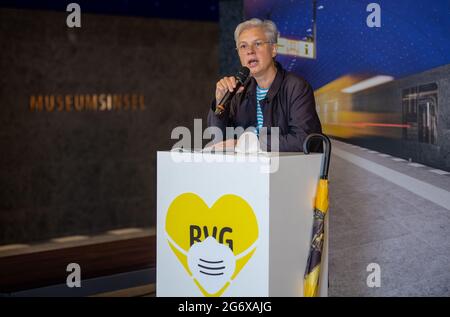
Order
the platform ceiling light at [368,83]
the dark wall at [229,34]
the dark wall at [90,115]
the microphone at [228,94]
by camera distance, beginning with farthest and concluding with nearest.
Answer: the dark wall at [90,115]
the dark wall at [229,34]
the platform ceiling light at [368,83]
the microphone at [228,94]

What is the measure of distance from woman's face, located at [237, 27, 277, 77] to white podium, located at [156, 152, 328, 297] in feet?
2.00

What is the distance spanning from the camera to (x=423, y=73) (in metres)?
2.88

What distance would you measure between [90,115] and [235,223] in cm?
467

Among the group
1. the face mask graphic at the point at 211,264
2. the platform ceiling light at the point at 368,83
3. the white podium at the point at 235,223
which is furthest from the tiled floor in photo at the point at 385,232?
the face mask graphic at the point at 211,264

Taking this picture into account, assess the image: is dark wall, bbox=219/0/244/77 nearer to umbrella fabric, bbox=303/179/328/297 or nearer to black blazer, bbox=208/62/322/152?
black blazer, bbox=208/62/322/152

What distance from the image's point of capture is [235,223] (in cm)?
218

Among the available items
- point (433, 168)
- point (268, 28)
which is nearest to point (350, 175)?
point (433, 168)

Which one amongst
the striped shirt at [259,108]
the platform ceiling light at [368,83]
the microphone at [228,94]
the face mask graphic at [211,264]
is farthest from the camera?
the platform ceiling light at [368,83]

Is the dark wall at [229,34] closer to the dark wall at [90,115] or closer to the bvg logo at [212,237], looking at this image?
the dark wall at [90,115]

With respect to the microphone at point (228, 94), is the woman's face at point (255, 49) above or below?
above

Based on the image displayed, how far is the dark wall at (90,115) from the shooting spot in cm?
619

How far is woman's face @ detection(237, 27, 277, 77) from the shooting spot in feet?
8.89

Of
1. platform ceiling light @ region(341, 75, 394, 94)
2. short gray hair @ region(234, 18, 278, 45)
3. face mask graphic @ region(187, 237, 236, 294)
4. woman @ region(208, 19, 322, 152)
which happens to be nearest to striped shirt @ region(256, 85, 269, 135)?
woman @ region(208, 19, 322, 152)

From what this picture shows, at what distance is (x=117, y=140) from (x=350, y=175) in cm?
400
